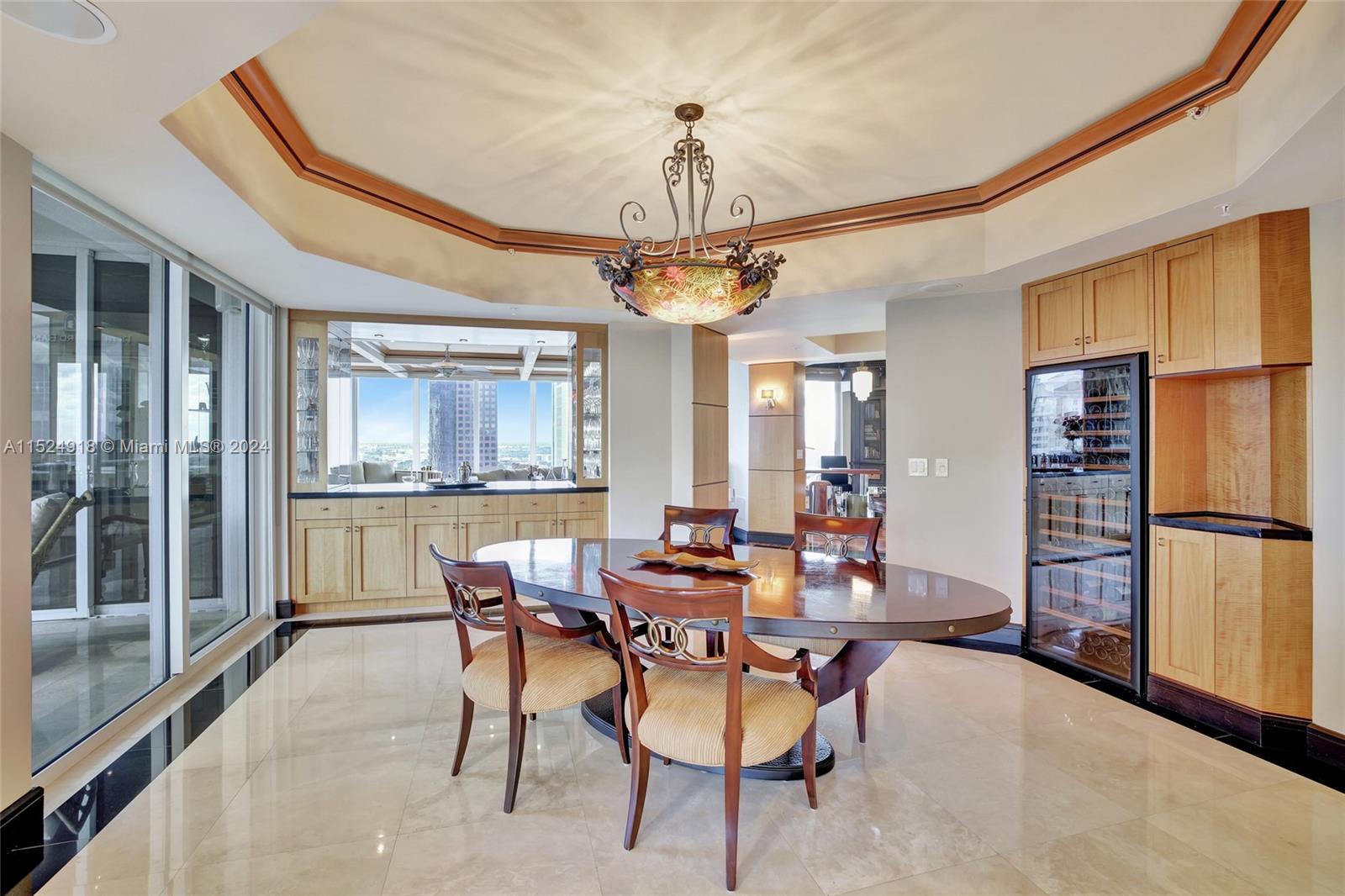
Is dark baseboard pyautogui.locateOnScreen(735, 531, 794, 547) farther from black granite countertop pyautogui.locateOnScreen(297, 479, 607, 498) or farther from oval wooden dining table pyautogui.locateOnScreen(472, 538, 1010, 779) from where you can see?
oval wooden dining table pyautogui.locateOnScreen(472, 538, 1010, 779)

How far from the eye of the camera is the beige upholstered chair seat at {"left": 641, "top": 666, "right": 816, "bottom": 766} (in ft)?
6.23

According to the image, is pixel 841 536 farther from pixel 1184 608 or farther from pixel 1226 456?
pixel 1226 456

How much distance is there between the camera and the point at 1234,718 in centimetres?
282

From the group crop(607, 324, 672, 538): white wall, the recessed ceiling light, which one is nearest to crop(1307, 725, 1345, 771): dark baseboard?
crop(607, 324, 672, 538): white wall

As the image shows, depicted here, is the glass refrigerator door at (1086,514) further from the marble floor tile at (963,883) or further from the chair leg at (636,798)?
the chair leg at (636,798)

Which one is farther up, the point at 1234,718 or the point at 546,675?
the point at 546,675

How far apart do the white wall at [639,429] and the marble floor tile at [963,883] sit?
146 inches

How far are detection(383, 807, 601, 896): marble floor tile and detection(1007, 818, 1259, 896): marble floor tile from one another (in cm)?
138

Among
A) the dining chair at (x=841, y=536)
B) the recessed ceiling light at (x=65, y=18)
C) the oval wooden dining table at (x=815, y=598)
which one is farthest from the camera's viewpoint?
the dining chair at (x=841, y=536)

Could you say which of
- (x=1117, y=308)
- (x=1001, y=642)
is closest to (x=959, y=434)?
(x=1117, y=308)

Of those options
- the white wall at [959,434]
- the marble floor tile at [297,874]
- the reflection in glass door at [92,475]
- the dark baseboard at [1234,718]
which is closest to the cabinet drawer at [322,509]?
the reflection in glass door at [92,475]

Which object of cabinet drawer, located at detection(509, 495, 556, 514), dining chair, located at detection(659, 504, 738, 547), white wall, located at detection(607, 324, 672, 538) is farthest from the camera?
white wall, located at detection(607, 324, 672, 538)

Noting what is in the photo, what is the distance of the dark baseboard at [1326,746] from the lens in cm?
253

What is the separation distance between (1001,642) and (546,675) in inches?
127
